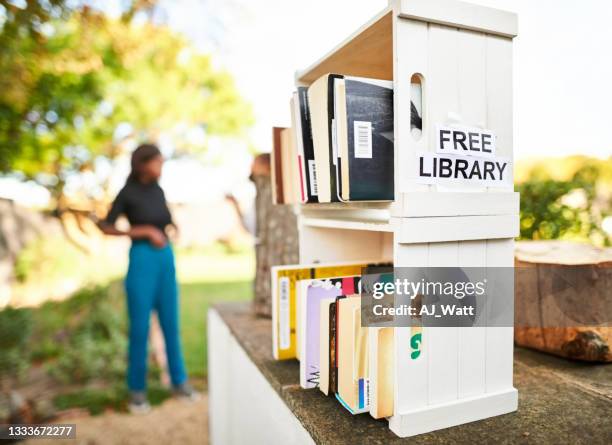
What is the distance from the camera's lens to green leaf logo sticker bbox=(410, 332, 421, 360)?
0.96 meters

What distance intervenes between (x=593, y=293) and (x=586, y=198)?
69 centimetres

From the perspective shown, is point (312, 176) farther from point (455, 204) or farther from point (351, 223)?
point (455, 204)

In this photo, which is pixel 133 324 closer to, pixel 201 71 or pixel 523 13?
pixel 523 13

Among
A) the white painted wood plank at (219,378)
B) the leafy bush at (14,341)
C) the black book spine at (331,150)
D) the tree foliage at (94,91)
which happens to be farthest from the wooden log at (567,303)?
the leafy bush at (14,341)

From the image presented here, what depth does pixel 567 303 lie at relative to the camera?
1.40m

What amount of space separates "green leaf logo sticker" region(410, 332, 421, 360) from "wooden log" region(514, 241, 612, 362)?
0.72 metres

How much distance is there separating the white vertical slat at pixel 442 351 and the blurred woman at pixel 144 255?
1.97m

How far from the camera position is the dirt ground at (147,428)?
2.58m

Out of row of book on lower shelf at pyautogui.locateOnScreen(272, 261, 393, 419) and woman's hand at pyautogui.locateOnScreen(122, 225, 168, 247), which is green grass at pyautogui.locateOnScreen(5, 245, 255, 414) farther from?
row of book on lower shelf at pyautogui.locateOnScreen(272, 261, 393, 419)

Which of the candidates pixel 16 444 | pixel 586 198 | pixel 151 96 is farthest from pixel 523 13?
pixel 151 96

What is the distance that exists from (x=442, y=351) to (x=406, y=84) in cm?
59

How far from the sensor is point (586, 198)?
1926 millimetres

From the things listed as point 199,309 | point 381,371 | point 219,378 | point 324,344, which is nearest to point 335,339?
point 324,344

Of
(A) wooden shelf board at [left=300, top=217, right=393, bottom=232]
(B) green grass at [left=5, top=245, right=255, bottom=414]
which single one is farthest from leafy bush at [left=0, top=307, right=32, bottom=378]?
(A) wooden shelf board at [left=300, top=217, right=393, bottom=232]
